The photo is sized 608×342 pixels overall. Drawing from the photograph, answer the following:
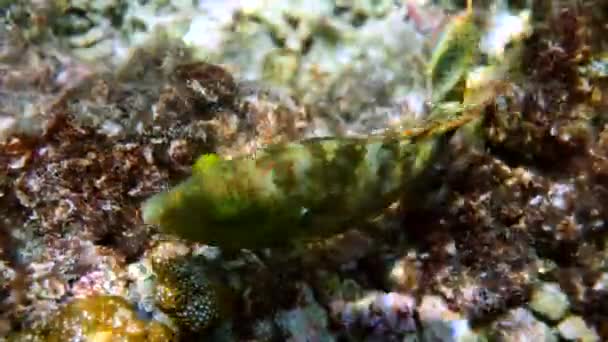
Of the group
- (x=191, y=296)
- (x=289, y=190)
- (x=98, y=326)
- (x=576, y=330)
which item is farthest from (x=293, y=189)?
(x=576, y=330)

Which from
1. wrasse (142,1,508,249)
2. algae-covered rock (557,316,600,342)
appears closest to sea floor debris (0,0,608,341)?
algae-covered rock (557,316,600,342)

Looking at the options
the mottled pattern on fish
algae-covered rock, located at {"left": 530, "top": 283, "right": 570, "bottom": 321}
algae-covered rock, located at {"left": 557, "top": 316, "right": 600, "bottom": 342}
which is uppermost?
the mottled pattern on fish

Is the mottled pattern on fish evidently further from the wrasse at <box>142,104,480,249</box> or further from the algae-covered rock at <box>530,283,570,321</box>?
the algae-covered rock at <box>530,283,570,321</box>

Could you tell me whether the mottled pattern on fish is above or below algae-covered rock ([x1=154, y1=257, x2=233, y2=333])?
above

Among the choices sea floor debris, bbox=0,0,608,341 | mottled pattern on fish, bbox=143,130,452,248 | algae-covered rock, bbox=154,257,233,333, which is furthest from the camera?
sea floor debris, bbox=0,0,608,341

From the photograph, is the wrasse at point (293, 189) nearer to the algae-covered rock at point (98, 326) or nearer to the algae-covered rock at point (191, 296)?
the algae-covered rock at point (191, 296)

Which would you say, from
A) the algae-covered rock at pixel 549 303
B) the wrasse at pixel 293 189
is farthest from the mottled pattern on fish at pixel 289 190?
the algae-covered rock at pixel 549 303

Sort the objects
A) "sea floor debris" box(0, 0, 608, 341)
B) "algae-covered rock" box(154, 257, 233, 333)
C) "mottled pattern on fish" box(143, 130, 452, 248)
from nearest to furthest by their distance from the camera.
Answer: "mottled pattern on fish" box(143, 130, 452, 248) < "algae-covered rock" box(154, 257, 233, 333) < "sea floor debris" box(0, 0, 608, 341)
